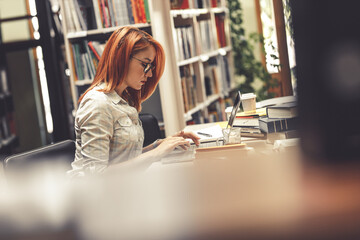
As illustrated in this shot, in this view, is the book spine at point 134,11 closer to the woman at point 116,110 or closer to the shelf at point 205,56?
the shelf at point 205,56

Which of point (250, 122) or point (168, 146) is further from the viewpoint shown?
point (250, 122)

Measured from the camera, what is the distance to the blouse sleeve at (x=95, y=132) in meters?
1.46

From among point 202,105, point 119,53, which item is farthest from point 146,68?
point 202,105

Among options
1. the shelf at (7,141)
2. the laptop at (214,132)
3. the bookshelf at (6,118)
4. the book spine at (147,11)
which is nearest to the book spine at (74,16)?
the book spine at (147,11)

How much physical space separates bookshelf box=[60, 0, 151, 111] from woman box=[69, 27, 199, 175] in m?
1.42

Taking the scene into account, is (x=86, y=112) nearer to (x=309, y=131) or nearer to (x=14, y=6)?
(x=309, y=131)

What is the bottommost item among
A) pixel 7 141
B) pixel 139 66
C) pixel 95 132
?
pixel 7 141

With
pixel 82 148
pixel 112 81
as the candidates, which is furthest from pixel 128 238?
pixel 112 81

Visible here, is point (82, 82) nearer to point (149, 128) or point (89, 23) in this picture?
point (89, 23)

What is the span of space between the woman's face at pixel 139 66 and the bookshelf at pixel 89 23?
144 centimetres

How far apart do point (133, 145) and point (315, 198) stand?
1.53 metres

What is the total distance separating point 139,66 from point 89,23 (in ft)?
5.60

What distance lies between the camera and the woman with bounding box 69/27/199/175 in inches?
58.6

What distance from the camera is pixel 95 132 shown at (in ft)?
4.92
